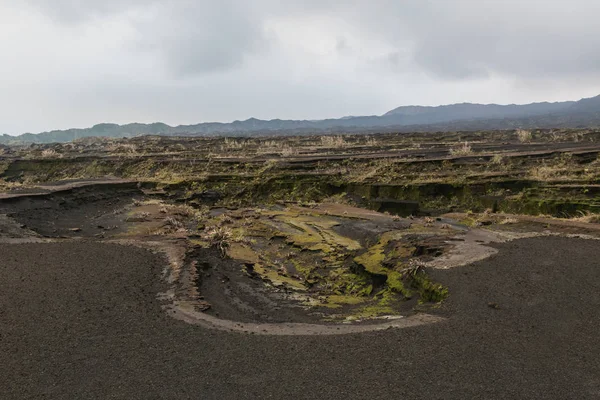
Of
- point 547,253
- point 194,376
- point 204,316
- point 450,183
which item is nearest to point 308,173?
point 450,183

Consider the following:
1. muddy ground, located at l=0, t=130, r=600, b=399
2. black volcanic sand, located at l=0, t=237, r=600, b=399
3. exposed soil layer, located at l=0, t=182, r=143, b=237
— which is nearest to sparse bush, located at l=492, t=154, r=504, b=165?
muddy ground, located at l=0, t=130, r=600, b=399

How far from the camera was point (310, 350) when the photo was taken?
6.50 metres

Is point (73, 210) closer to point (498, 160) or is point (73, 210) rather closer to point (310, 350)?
point (310, 350)

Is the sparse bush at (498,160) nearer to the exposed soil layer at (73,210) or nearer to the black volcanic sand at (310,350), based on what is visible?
the black volcanic sand at (310,350)

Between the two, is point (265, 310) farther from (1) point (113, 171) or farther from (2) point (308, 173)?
(1) point (113, 171)

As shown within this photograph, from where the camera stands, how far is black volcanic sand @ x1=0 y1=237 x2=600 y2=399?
5414 millimetres

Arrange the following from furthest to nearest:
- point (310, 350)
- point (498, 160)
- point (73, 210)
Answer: point (498, 160) < point (73, 210) < point (310, 350)

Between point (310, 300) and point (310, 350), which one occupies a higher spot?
point (310, 350)

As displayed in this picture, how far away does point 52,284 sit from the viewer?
9.34 meters

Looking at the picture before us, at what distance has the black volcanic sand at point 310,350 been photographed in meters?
5.41

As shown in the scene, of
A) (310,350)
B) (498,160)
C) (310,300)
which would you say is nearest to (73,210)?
(310,300)

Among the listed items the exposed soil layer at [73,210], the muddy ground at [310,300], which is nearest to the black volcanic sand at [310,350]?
the muddy ground at [310,300]

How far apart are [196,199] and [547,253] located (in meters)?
22.1

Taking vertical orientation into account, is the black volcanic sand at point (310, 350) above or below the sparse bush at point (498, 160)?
below
